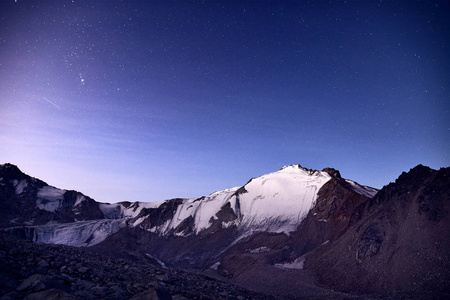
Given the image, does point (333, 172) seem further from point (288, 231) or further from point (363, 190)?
point (288, 231)

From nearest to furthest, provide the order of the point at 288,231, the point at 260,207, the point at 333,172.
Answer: the point at 288,231 → the point at 333,172 → the point at 260,207

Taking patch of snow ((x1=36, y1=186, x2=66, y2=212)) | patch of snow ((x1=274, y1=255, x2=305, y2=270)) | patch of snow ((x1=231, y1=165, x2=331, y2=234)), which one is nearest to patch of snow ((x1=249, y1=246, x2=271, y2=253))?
patch of snow ((x1=231, y1=165, x2=331, y2=234))

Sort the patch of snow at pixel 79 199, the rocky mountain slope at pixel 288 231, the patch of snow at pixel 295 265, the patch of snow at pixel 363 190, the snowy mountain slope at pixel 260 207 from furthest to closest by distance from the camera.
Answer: the patch of snow at pixel 79 199, the snowy mountain slope at pixel 260 207, the patch of snow at pixel 363 190, the patch of snow at pixel 295 265, the rocky mountain slope at pixel 288 231

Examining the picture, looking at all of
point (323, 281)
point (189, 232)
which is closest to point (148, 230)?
point (189, 232)

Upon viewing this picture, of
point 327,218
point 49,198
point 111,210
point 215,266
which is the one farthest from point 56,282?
point 111,210

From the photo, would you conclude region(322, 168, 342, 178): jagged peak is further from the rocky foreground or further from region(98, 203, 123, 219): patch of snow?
region(98, 203, 123, 219): patch of snow

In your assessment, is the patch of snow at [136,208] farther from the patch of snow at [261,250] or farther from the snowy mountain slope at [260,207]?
the patch of snow at [261,250]

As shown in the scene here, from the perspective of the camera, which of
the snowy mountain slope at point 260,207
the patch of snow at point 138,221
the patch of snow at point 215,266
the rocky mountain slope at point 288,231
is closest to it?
the rocky mountain slope at point 288,231

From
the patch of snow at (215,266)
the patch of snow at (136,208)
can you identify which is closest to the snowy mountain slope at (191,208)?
the patch of snow at (136,208)
